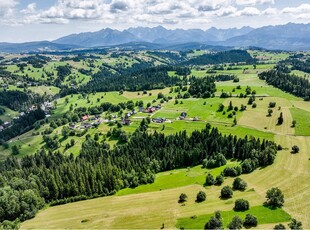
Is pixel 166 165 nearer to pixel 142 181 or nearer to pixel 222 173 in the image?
pixel 142 181

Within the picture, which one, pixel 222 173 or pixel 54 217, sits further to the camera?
pixel 222 173

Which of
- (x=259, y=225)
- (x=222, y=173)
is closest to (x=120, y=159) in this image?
(x=222, y=173)

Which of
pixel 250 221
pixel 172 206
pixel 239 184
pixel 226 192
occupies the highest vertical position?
pixel 250 221

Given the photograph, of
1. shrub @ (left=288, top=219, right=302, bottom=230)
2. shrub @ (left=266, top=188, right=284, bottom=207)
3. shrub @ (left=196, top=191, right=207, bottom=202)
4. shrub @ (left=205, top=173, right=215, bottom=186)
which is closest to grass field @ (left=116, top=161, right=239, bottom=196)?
shrub @ (left=205, top=173, right=215, bottom=186)

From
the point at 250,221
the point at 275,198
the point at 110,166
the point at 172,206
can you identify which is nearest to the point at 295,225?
the point at 250,221

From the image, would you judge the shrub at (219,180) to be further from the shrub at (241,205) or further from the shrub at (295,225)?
the shrub at (295,225)

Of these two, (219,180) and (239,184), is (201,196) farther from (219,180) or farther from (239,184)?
(239,184)

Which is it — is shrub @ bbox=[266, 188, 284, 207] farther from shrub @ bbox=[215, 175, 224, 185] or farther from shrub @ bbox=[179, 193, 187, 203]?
shrub @ bbox=[179, 193, 187, 203]
